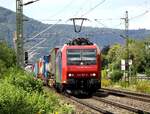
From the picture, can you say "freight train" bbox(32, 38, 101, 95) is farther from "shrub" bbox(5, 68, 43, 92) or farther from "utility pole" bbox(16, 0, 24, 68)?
"shrub" bbox(5, 68, 43, 92)

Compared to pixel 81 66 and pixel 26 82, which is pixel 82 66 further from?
pixel 26 82

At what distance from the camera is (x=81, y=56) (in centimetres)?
3512

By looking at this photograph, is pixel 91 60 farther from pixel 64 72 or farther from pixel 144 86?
→ pixel 144 86

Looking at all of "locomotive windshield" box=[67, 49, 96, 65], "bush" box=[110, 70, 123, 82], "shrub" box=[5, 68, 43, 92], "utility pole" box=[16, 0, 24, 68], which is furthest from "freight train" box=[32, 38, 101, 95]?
"bush" box=[110, 70, 123, 82]

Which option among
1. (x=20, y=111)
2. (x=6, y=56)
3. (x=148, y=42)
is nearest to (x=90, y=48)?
(x=20, y=111)

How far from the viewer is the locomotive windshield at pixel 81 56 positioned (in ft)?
115

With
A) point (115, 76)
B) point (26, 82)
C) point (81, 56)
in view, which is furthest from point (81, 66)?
point (115, 76)

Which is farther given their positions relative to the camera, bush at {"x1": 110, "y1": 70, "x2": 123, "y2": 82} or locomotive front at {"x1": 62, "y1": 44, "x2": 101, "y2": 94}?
bush at {"x1": 110, "y1": 70, "x2": 123, "y2": 82}

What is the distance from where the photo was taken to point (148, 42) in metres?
144

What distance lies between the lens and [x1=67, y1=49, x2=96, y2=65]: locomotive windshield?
35.0 m

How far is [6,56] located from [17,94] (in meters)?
46.1

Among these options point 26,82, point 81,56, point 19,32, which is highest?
point 19,32

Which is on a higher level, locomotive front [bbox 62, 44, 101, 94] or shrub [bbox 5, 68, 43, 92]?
locomotive front [bbox 62, 44, 101, 94]

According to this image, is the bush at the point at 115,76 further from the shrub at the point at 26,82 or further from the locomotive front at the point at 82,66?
the shrub at the point at 26,82
